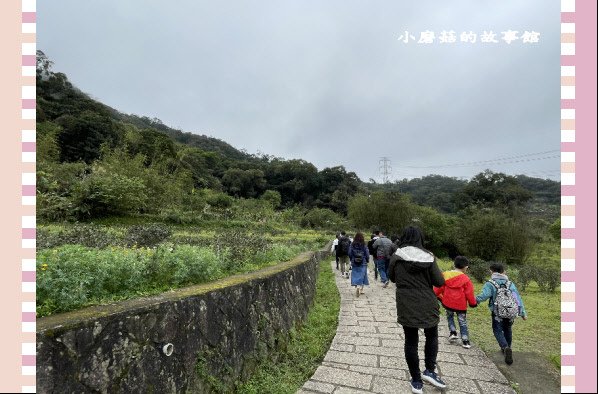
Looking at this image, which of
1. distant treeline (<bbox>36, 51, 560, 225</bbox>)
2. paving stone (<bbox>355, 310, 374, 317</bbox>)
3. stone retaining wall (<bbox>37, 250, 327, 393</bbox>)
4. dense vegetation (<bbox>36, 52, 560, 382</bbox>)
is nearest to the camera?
stone retaining wall (<bbox>37, 250, 327, 393</bbox>)

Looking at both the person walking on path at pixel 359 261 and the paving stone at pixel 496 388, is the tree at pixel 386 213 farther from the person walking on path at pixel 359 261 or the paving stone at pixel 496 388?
the paving stone at pixel 496 388

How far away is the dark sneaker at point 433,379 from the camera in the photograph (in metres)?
3.83

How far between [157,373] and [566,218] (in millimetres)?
2970

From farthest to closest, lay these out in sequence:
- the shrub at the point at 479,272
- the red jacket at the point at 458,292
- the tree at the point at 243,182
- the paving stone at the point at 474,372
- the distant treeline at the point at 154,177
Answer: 1. the tree at the point at 243,182
2. the distant treeline at the point at 154,177
3. the shrub at the point at 479,272
4. the red jacket at the point at 458,292
5. the paving stone at the point at 474,372

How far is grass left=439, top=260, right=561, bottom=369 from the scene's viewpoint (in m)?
5.23

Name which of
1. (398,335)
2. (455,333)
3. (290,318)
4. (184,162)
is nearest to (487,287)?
(455,333)

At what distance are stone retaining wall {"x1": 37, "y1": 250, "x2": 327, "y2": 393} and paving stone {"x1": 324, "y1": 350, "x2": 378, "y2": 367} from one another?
871 mm

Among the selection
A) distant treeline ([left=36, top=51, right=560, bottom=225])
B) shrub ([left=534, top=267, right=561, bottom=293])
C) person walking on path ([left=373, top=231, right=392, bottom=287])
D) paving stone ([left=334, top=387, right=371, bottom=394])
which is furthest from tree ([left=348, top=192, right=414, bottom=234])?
paving stone ([left=334, top=387, right=371, bottom=394])

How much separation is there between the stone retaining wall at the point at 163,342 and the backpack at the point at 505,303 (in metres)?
3.18

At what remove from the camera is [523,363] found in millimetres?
4617

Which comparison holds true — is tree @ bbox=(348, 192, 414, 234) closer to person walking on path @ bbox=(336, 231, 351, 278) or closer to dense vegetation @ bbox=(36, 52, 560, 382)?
dense vegetation @ bbox=(36, 52, 560, 382)

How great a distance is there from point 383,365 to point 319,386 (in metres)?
1.08

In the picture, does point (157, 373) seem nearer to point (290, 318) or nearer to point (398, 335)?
point (290, 318)

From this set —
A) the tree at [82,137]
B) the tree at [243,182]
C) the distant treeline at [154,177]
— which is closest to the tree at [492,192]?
the distant treeline at [154,177]
